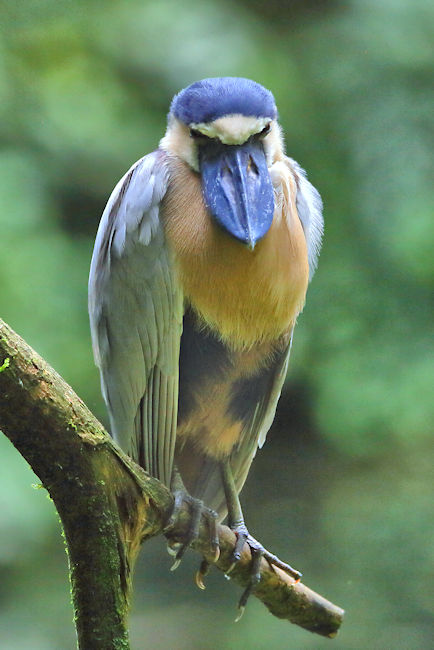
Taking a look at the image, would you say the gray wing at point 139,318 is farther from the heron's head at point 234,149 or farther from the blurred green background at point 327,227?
the blurred green background at point 327,227

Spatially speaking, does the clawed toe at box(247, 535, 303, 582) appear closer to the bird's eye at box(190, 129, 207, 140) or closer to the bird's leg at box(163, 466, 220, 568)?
the bird's leg at box(163, 466, 220, 568)

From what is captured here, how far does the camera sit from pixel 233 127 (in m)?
1.61

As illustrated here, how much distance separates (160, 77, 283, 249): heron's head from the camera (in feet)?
5.23

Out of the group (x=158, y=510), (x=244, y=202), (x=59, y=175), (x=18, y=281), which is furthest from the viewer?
(x=59, y=175)

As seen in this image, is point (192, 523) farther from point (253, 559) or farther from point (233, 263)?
point (233, 263)

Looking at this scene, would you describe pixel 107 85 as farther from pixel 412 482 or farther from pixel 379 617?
pixel 379 617

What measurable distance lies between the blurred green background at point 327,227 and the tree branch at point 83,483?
169cm

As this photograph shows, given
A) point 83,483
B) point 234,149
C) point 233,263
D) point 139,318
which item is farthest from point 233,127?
point 83,483

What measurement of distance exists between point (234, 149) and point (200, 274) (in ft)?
0.84

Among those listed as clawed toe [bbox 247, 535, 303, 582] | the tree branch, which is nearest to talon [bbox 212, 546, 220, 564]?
clawed toe [bbox 247, 535, 303, 582]

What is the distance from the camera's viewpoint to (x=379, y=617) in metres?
3.25

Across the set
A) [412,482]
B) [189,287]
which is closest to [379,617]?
[412,482]

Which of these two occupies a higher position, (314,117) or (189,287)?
(314,117)

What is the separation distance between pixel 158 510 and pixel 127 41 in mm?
2357
